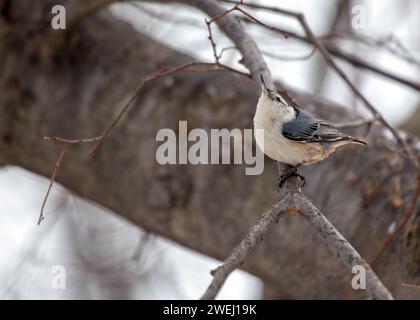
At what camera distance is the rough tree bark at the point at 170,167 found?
2197 millimetres

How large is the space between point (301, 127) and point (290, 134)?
0.25ft

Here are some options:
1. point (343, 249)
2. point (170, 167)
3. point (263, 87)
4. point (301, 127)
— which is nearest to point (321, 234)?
point (343, 249)

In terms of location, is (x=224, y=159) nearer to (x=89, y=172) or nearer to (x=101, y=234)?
(x=89, y=172)

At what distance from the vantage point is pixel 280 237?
2.31 m

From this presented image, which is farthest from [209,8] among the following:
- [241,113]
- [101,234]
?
[101,234]

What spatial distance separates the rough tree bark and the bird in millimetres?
335

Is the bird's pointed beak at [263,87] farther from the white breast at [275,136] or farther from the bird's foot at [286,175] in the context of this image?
the bird's foot at [286,175]

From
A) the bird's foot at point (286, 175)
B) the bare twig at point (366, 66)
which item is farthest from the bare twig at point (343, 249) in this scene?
the bare twig at point (366, 66)

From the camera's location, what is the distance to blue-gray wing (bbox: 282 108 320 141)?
1.88 metres

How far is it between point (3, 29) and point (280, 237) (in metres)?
1.55

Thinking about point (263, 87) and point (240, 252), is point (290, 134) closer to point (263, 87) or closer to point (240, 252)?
point (263, 87)

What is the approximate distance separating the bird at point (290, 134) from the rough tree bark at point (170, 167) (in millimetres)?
335

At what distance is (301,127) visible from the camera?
6.35ft

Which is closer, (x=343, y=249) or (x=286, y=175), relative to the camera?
(x=343, y=249)
